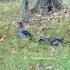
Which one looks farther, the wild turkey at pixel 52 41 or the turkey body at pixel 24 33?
the turkey body at pixel 24 33

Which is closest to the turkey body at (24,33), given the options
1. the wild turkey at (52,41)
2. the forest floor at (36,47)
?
the forest floor at (36,47)

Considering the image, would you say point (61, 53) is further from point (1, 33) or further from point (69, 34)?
point (1, 33)

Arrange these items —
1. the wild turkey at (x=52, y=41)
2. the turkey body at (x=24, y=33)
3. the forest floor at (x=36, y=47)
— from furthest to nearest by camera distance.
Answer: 1. the turkey body at (x=24, y=33)
2. the wild turkey at (x=52, y=41)
3. the forest floor at (x=36, y=47)

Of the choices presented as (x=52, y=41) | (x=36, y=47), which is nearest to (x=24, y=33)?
(x=52, y=41)

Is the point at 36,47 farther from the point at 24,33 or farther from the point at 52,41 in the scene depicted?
the point at 24,33

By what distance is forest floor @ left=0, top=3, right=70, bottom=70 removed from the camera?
312 inches

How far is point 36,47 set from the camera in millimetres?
9734

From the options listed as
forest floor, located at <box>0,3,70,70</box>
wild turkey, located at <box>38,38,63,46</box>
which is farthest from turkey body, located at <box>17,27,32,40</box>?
wild turkey, located at <box>38,38,63,46</box>

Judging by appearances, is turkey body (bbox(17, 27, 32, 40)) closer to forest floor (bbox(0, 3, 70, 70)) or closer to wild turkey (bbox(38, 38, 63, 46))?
forest floor (bbox(0, 3, 70, 70))

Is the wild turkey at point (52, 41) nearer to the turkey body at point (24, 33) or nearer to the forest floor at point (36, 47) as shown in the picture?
the forest floor at point (36, 47)

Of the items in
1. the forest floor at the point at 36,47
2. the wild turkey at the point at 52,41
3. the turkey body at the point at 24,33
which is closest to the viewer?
the forest floor at the point at 36,47

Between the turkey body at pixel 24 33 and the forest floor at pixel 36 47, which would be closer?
the forest floor at pixel 36 47

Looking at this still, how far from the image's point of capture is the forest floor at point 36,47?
791 cm

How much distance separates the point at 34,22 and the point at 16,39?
3223 mm
